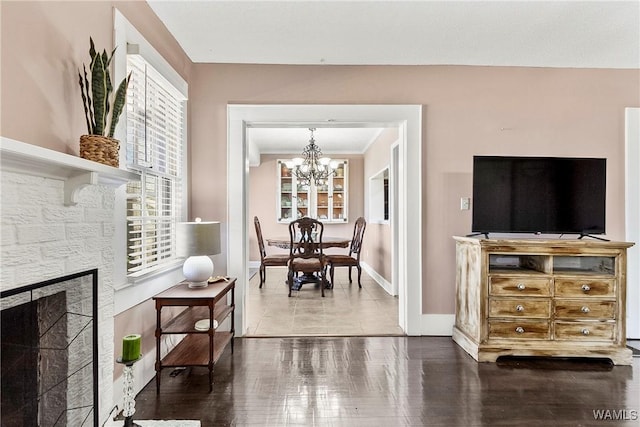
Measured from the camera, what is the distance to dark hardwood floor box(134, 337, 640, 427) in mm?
1962

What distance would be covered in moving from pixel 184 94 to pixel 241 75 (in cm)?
57

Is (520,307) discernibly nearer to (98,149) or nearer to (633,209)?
(633,209)

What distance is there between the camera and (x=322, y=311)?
158 inches

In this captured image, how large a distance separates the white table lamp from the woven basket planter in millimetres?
927

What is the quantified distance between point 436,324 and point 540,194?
4.87ft

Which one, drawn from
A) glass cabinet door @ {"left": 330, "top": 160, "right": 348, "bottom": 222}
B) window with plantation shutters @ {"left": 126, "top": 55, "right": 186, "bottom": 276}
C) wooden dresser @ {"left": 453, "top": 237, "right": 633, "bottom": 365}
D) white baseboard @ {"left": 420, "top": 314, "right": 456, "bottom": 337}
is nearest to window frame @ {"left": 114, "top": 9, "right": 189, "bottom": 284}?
window with plantation shutters @ {"left": 126, "top": 55, "right": 186, "bottom": 276}

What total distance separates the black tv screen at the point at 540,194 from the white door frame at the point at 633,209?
60 cm

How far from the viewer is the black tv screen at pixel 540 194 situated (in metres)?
2.88

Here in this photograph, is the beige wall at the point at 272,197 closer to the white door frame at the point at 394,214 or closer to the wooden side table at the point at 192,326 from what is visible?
the white door frame at the point at 394,214

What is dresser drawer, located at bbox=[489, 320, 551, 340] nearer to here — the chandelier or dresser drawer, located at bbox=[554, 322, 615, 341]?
dresser drawer, located at bbox=[554, 322, 615, 341]

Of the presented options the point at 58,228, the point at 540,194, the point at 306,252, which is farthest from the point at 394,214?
the point at 58,228

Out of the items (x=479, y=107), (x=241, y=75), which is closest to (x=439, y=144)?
(x=479, y=107)

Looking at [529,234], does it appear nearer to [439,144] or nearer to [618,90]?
[439,144]

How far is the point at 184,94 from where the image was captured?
2.97 m
